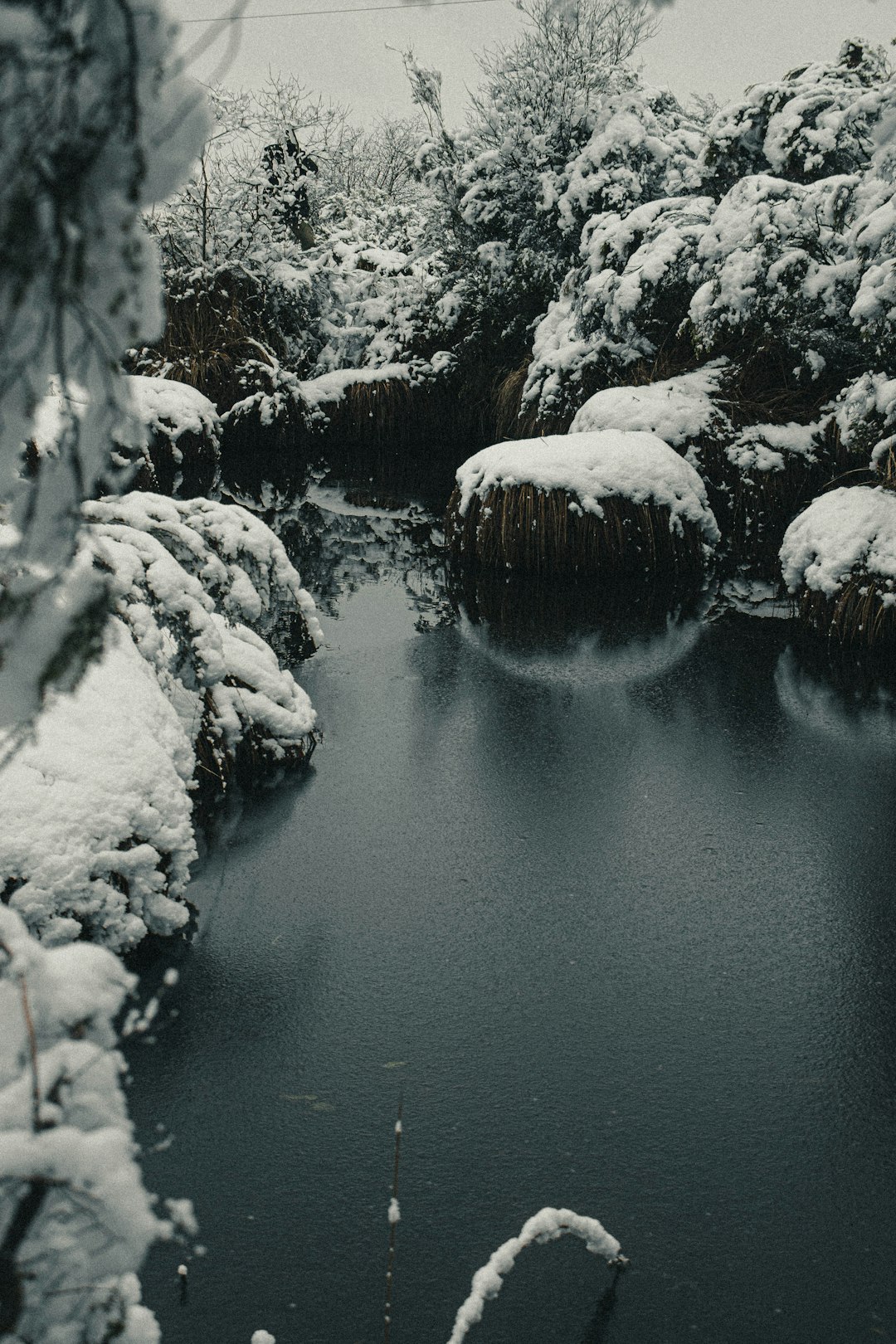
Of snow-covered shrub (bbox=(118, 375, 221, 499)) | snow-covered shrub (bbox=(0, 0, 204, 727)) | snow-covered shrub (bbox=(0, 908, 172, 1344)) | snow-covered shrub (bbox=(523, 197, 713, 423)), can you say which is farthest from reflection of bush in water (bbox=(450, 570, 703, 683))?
snow-covered shrub (bbox=(0, 0, 204, 727))

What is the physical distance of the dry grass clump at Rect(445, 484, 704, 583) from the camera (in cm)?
848

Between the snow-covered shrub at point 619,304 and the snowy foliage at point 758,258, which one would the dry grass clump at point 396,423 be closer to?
the snowy foliage at point 758,258

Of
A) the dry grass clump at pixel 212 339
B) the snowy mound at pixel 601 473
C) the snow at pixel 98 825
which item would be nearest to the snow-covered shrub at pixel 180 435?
the dry grass clump at pixel 212 339

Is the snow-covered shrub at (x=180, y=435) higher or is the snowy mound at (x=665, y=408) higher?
the snowy mound at (x=665, y=408)

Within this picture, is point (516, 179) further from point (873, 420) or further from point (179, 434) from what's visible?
point (873, 420)

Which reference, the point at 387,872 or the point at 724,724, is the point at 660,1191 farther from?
the point at 724,724

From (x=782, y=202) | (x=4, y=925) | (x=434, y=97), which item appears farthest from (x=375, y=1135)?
(x=434, y=97)

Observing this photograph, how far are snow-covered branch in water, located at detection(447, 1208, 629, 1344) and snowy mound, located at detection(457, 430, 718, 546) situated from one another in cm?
621

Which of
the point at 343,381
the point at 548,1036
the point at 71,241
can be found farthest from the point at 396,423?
the point at 71,241

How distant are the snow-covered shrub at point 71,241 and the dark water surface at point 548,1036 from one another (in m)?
2.11

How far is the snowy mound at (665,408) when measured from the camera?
938 centimetres

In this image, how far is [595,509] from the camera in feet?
27.7

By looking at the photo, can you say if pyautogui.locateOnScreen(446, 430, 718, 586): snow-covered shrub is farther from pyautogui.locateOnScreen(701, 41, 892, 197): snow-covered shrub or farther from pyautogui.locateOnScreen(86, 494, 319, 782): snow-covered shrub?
pyautogui.locateOnScreen(701, 41, 892, 197): snow-covered shrub

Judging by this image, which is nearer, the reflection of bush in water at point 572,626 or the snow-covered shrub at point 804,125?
the reflection of bush in water at point 572,626
